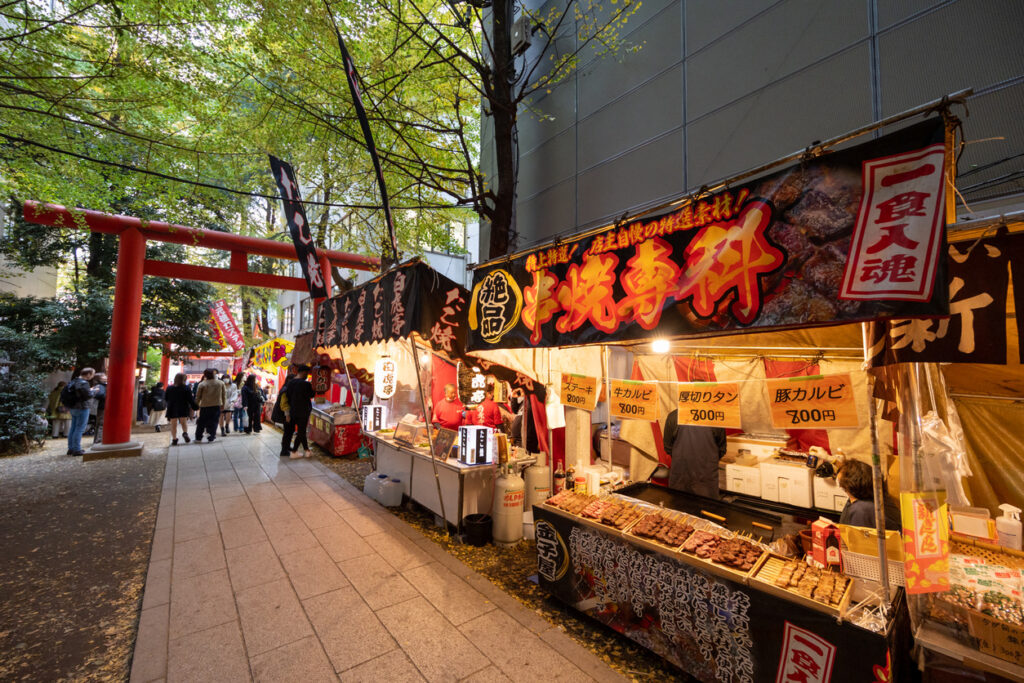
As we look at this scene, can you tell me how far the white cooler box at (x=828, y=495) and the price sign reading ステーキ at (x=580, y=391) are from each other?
373 cm

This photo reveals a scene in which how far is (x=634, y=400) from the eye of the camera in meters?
4.55

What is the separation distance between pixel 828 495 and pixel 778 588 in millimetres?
3852

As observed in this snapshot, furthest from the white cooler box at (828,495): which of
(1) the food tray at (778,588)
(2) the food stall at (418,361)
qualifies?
(2) the food stall at (418,361)

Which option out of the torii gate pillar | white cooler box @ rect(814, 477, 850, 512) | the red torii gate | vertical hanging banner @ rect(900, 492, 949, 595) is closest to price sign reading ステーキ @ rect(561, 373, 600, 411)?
vertical hanging banner @ rect(900, 492, 949, 595)

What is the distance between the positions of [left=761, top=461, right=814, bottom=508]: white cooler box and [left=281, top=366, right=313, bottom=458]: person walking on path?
1065 centimetres

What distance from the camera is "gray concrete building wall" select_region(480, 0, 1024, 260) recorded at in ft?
13.1

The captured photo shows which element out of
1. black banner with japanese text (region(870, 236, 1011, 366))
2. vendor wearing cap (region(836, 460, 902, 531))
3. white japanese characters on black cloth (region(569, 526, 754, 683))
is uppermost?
black banner with japanese text (region(870, 236, 1011, 366))

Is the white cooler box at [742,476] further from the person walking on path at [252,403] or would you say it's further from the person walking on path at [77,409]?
the person walking on path at [252,403]

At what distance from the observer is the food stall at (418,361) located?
6.00 meters

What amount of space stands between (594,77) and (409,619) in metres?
9.06

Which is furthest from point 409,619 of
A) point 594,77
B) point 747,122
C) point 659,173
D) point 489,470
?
point 594,77

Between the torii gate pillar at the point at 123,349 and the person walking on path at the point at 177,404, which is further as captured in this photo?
the person walking on path at the point at 177,404

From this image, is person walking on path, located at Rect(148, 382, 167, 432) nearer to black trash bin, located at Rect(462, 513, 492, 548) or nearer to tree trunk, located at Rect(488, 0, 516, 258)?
tree trunk, located at Rect(488, 0, 516, 258)

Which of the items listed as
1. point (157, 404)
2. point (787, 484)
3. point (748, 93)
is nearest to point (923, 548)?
point (787, 484)
